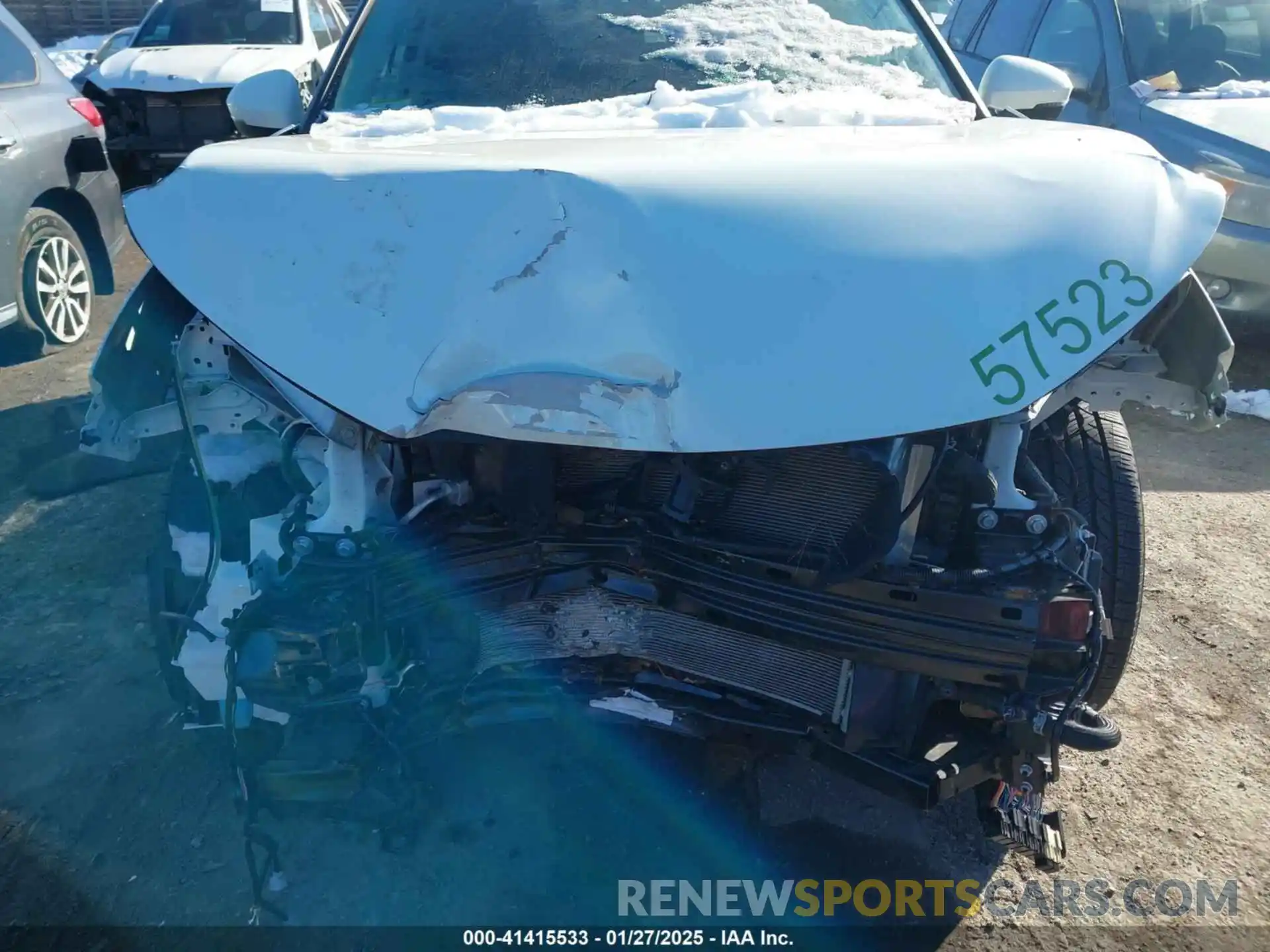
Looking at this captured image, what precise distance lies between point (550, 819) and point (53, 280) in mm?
4494

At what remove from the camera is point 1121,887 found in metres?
2.19

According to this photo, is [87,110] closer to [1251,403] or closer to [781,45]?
[781,45]

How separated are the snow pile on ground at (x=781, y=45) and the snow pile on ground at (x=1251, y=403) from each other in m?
3.01

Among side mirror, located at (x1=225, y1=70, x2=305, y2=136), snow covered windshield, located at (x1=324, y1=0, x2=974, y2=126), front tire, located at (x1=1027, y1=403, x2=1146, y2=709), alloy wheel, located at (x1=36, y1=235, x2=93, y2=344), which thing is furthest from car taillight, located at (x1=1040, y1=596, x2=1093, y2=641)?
alloy wheel, located at (x1=36, y1=235, x2=93, y2=344)

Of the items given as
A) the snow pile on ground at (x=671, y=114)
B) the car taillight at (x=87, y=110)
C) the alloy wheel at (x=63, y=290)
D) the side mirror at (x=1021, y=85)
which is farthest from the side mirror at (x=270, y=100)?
the car taillight at (x=87, y=110)

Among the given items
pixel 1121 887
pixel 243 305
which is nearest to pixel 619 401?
pixel 243 305

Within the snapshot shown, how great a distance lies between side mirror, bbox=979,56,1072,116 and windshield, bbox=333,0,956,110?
0.20 m

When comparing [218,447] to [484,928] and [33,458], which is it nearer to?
[484,928]

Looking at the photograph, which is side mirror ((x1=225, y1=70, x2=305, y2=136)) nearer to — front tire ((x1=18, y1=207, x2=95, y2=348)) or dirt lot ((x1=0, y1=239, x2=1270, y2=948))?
dirt lot ((x1=0, y1=239, x2=1270, y2=948))

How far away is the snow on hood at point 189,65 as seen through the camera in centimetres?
714

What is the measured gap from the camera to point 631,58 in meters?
2.89

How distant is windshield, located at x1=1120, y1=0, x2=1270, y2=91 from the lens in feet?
17.3

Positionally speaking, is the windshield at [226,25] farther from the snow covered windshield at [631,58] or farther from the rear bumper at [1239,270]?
the rear bumper at [1239,270]

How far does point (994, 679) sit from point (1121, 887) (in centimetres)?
76
